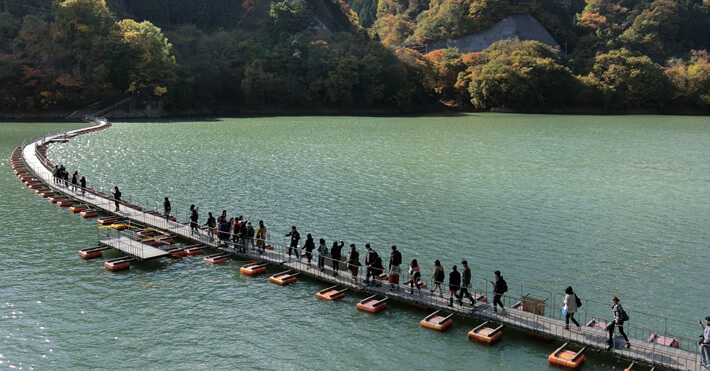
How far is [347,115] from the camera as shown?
114 meters

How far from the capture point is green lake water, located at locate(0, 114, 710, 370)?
1778cm

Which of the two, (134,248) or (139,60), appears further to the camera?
(139,60)

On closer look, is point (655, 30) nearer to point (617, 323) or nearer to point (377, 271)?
point (377, 271)

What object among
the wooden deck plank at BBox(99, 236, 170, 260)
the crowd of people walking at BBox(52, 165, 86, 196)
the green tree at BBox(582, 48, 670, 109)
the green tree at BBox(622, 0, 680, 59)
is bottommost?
the wooden deck plank at BBox(99, 236, 170, 260)

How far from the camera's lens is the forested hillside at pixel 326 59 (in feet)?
317

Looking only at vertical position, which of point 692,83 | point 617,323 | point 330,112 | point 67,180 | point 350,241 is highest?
point 692,83

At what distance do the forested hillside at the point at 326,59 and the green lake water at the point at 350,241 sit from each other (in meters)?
37.6

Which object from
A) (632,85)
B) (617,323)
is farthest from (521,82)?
(617,323)

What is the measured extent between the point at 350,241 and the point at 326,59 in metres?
94.2

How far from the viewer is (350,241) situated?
1140 inches

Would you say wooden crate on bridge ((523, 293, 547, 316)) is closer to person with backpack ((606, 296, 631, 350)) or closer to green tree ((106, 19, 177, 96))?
person with backpack ((606, 296, 631, 350))

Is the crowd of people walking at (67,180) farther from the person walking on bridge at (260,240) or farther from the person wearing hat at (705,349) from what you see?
A: the person wearing hat at (705,349)

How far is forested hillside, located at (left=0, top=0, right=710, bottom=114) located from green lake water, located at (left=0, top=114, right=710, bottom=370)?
3761cm

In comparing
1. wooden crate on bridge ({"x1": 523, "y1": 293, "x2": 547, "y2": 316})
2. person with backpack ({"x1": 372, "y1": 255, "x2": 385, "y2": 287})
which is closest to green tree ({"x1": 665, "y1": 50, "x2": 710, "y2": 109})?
wooden crate on bridge ({"x1": 523, "y1": 293, "x2": 547, "y2": 316})
